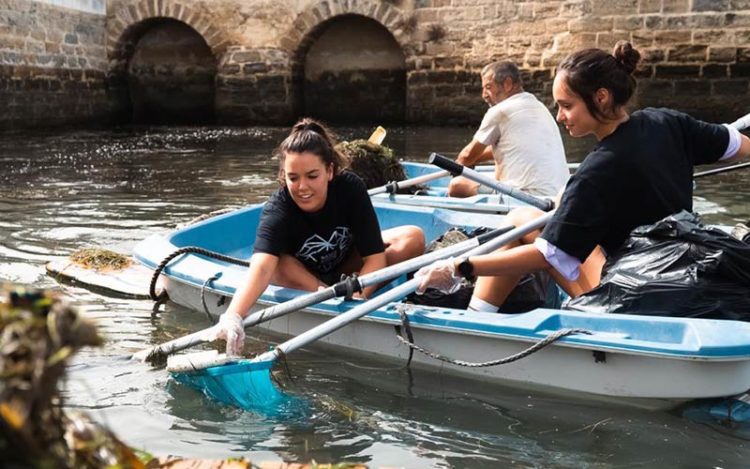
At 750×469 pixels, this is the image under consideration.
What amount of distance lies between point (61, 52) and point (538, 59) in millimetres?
8424

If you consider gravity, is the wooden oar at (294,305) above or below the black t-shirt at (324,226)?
below

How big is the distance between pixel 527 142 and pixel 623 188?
258 cm

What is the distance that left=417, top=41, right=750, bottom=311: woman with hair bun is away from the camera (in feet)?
10.3

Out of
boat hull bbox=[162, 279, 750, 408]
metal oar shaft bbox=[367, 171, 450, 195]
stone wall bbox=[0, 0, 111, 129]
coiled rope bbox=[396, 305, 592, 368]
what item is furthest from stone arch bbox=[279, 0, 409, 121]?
coiled rope bbox=[396, 305, 592, 368]

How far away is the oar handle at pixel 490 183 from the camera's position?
5.03 m

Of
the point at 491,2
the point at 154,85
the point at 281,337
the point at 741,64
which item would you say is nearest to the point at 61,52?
the point at 154,85

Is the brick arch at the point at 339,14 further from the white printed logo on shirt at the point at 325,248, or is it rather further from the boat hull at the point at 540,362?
the boat hull at the point at 540,362

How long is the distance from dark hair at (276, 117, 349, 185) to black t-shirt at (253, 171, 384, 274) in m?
0.08

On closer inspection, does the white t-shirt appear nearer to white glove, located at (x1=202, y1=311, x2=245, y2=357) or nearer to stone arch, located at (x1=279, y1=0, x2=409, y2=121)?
white glove, located at (x1=202, y1=311, x2=245, y2=357)

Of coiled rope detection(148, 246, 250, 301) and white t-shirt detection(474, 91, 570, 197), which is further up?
white t-shirt detection(474, 91, 570, 197)

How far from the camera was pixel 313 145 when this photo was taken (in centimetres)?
368

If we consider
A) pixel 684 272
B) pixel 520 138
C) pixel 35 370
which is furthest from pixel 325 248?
pixel 35 370

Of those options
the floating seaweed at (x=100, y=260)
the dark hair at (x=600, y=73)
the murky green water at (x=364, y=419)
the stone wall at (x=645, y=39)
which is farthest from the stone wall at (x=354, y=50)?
the dark hair at (x=600, y=73)

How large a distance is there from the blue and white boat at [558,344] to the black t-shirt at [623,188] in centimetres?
31
